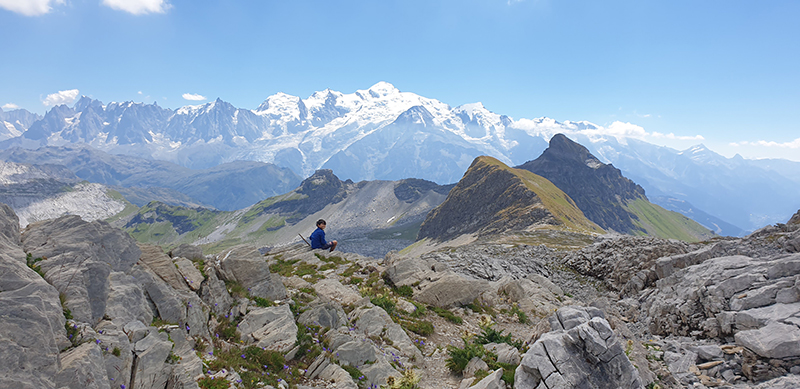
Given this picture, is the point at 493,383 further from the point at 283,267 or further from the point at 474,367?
the point at 283,267

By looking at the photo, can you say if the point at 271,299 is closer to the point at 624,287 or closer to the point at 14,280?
the point at 14,280

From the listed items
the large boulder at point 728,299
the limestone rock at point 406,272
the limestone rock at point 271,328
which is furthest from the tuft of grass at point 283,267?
the large boulder at point 728,299

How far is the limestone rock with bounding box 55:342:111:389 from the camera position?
21.2 ft

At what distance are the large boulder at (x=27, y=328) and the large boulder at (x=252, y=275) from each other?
7914mm

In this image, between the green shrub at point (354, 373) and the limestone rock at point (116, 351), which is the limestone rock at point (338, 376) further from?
the limestone rock at point (116, 351)

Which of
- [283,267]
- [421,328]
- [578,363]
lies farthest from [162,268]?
[578,363]

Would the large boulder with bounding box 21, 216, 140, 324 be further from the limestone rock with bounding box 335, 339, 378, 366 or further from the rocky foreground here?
the limestone rock with bounding box 335, 339, 378, 366

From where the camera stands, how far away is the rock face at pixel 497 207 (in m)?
96.7

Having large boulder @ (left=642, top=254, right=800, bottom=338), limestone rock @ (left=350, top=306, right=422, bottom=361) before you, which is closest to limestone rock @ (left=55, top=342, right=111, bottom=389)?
limestone rock @ (left=350, top=306, right=422, bottom=361)

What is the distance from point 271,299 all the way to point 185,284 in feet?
12.3

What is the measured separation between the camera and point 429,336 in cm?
1683

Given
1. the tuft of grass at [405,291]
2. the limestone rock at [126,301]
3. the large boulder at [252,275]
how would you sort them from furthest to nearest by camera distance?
the tuft of grass at [405,291], the large boulder at [252,275], the limestone rock at [126,301]

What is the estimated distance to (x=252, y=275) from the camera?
51.6ft

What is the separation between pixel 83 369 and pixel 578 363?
481 inches
